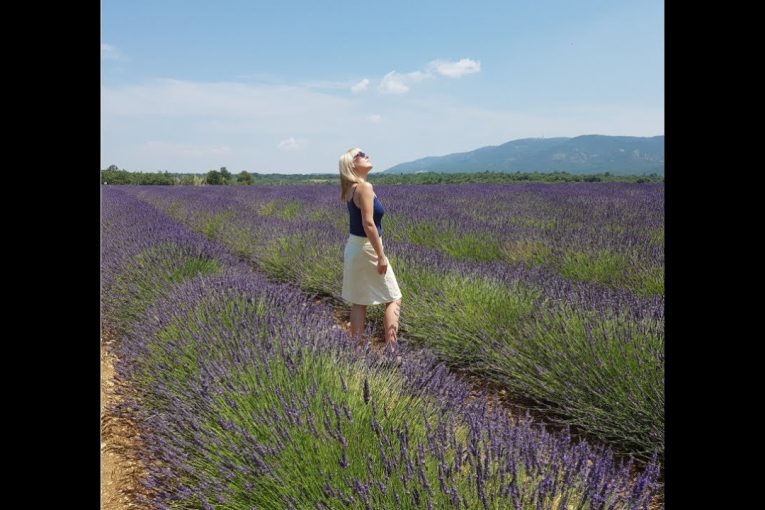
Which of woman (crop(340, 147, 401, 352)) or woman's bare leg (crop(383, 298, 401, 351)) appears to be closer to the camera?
woman (crop(340, 147, 401, 352))

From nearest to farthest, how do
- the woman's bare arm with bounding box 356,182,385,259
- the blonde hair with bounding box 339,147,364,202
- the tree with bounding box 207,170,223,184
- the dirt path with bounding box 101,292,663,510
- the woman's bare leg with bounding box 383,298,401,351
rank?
the dirt path with bounding box 101,292,663,510 < the woman's bare arm with bounding box 356,182,385,259 < the blonde hair with bounding box 339,147,364,202 < the woman's bare leg with bounding box 383,298,401,351 < the tree with bounding box 207,170,223,184

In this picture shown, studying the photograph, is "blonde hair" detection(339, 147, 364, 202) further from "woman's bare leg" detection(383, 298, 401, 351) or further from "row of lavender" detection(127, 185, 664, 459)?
"row of lavender" detection(127, 185, 664, 459)

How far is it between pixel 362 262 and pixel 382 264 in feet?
0.53

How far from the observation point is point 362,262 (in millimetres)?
3188

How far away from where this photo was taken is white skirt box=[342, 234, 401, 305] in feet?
10.4

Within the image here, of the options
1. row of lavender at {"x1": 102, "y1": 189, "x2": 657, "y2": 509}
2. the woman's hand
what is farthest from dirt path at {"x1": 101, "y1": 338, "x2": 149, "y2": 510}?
the woman's hand

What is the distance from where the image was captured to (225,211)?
10289 mm

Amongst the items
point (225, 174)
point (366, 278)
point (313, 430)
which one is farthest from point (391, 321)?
point (225, 174)

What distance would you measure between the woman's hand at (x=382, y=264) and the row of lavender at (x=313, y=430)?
0.58 m

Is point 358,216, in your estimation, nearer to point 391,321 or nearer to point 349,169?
point 349,169
